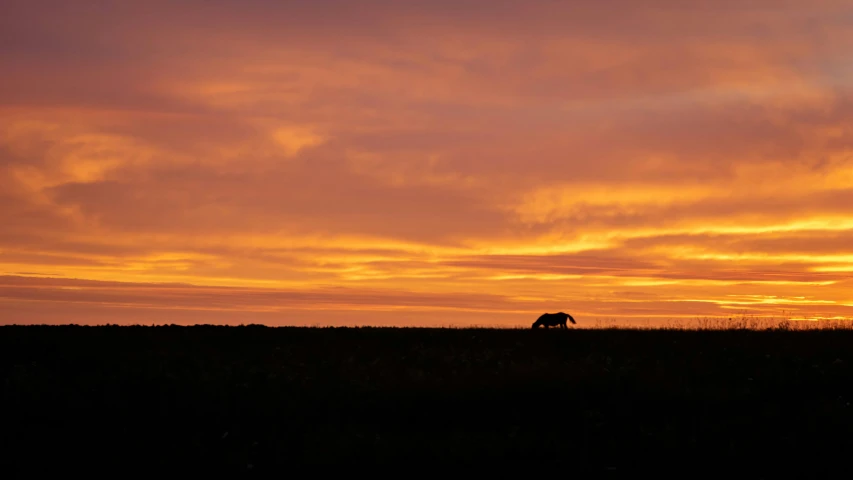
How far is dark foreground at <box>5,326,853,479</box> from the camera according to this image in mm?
21109

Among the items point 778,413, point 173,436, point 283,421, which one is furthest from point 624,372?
point 173,436

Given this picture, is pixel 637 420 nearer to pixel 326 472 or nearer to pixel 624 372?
pixel 624 372

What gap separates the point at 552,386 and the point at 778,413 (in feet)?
23.0

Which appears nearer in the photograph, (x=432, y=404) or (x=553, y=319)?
(x=432, y=404)

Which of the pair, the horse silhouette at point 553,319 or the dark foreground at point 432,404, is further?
the horse silhouette at point 553,319

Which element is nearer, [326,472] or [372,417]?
[326,472]

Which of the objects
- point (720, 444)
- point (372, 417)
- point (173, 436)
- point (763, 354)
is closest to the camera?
point (720, 444)

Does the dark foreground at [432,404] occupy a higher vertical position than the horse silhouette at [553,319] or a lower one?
lower

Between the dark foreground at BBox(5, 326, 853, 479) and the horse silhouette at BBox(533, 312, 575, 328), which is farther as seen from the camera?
the horse silhouette at BBox(533, 312, 575, 328)

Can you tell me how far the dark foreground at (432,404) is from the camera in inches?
831

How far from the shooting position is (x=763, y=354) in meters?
32.2

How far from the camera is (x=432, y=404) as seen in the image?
25.9 metres

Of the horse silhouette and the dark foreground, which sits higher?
the horse silhouette

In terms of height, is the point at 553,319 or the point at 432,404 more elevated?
the point at 553,319
